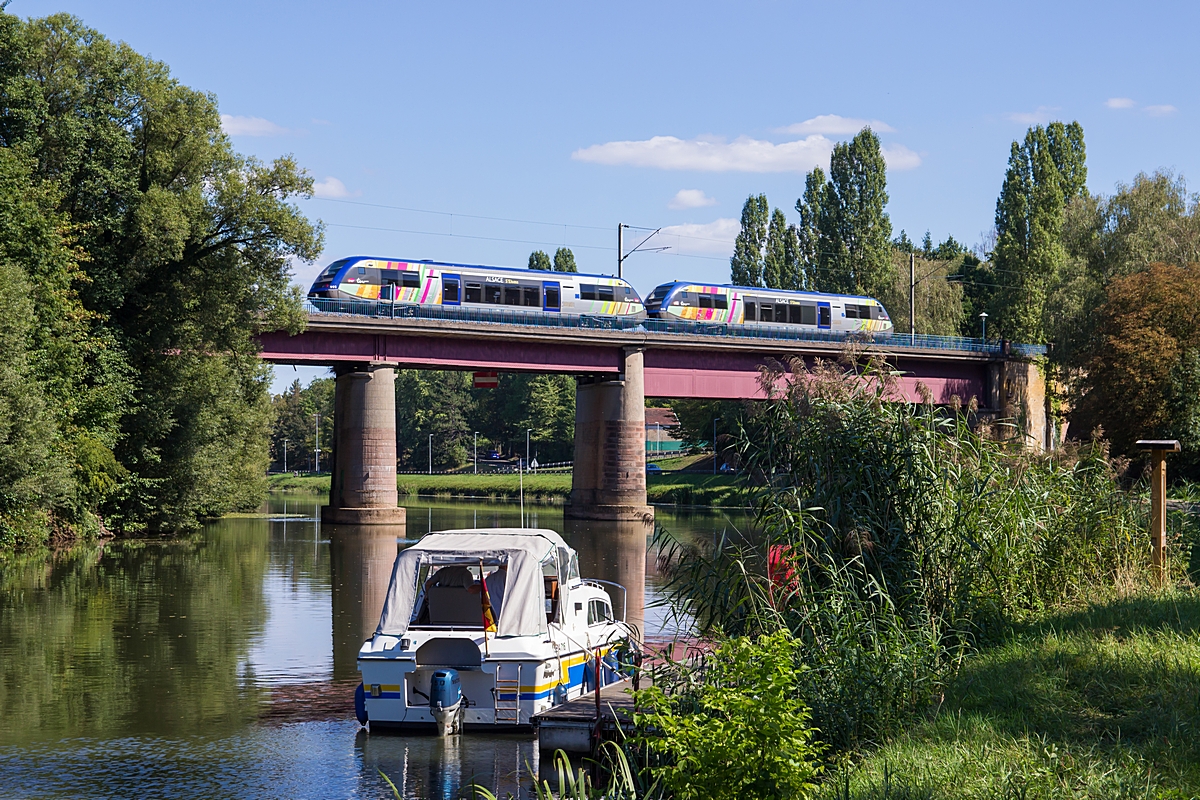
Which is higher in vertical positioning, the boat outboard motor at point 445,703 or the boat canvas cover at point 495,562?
the boat canvas cover at point 495,562

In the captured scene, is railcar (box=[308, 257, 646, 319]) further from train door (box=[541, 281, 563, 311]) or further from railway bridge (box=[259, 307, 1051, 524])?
railway bridge (box=[259, 307, 1051, 524])

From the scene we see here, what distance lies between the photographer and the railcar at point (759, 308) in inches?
2534

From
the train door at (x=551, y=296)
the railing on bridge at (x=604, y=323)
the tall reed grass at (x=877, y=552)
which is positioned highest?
the train door at (x=551, y=296)

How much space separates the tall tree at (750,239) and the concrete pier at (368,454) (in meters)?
46.4

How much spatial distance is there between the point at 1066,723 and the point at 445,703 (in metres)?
7.41

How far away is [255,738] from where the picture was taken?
1528cm

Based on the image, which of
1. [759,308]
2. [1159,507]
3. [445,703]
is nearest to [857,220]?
[759,308]

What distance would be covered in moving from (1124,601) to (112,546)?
123ft

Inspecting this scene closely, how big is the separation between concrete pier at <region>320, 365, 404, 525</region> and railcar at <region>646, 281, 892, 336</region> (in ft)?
55.4

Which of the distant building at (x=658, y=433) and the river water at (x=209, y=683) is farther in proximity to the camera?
the distant building at (x=658, y=433)

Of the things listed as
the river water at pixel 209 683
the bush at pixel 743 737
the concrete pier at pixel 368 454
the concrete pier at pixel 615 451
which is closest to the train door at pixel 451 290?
the concrete pier at pixel 368 454

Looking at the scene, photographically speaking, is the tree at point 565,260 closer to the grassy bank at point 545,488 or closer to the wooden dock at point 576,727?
the grassy bank at point 545,488

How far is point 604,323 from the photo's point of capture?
195ft

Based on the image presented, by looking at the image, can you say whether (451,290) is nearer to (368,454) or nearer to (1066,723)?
(368,454)
